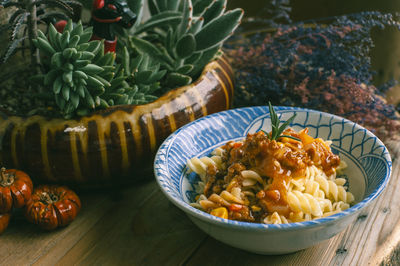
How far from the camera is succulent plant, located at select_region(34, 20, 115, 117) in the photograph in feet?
3.64

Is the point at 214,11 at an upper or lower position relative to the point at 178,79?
upper

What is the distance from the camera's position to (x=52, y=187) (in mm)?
1169

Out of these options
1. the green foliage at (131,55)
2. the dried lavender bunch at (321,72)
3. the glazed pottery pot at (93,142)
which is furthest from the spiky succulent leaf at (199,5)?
the glazed pottery pot at (93,142)

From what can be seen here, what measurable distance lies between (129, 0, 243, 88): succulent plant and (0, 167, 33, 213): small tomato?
1.76 feet

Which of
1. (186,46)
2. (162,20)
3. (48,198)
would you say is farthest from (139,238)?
(162,20)

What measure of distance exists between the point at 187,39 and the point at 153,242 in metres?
0.63

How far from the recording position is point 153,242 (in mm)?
1103

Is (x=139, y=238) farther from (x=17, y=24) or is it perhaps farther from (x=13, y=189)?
(x=17, y=24)

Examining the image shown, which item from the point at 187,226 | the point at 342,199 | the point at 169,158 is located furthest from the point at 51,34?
the point at 342,199

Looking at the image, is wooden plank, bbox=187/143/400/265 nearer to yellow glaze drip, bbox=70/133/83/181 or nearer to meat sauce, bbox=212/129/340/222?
meat sauce, bbox=212/129/340/222

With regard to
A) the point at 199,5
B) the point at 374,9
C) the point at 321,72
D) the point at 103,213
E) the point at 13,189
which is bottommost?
the point at 103,213

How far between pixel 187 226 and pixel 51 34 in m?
0.62

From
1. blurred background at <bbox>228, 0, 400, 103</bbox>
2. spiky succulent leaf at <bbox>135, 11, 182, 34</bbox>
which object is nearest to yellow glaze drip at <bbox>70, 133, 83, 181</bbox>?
spiky succulent leaf at <bbox>135, 11, 182, 34</bbox>

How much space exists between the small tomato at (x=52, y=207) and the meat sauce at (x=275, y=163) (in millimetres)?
375
